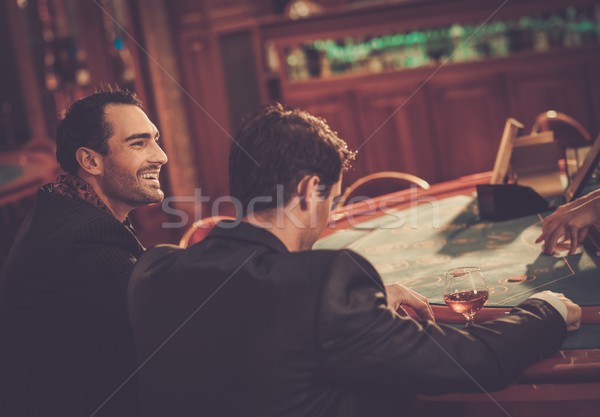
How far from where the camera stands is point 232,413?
1104 millimetres

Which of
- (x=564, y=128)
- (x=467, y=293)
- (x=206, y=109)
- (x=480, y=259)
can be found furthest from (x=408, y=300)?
(x=206, y=109)

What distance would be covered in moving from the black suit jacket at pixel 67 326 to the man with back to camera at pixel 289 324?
0.32 m

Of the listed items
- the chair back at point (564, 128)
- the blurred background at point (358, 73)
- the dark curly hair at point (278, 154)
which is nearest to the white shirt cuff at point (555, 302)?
the dark curly hair at point (278, 154)

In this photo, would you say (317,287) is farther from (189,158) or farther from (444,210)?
(189,158)

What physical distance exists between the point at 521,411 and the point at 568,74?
4.73 m

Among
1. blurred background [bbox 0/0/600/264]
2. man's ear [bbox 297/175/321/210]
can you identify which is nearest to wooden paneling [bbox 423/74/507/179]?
blurred background [bbox 0/0/600/264]

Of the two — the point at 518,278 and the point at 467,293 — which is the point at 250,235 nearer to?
the point at 467,293

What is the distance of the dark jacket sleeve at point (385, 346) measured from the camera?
105 cm

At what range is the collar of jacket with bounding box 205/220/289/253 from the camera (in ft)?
3.88

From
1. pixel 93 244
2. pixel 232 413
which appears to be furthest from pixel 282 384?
pixel 93 244

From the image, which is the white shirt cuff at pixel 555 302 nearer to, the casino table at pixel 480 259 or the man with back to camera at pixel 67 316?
the casino table at pixel 480 259

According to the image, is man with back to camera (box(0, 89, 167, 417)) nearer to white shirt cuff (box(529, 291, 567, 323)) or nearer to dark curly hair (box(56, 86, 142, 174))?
dark curly hair (box(56, 86, 142, 174))

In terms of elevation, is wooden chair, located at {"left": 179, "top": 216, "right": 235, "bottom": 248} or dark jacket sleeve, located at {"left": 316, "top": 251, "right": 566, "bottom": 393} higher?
dark jacket sleeve, located at {"left": 316, "top": 251, "right": 566, "bottom": 393}

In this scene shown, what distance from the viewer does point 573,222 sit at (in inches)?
66.7
